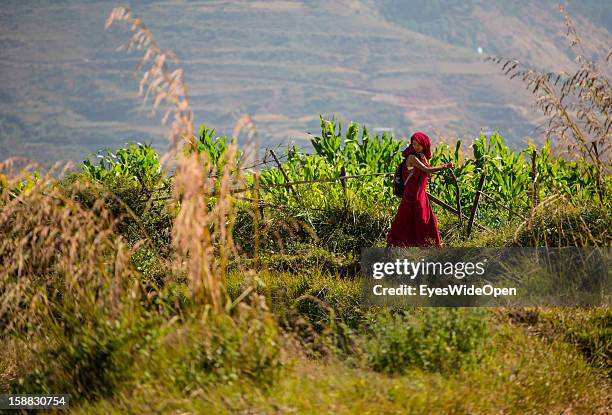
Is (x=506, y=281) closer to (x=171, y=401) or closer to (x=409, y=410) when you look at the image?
(x=409, y=410)

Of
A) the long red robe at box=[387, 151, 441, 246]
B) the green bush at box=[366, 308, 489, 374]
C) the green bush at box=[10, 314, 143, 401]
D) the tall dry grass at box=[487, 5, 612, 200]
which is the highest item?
the tall dry grass at box=[487, 5, 612, 200]

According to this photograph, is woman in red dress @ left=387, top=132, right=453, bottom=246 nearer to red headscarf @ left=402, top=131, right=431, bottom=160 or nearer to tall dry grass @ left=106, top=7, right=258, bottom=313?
red headscarf @ left=402, top=131, right=431, bottom=160

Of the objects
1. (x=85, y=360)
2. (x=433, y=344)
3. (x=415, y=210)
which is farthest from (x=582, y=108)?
(x=85, y=360)

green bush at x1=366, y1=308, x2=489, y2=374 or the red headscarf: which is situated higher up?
the red headscarf

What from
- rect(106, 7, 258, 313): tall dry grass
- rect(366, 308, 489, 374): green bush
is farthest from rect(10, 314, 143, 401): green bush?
rect(366, 308, 489, 374): green bush

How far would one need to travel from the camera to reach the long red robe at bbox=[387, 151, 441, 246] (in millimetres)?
8820

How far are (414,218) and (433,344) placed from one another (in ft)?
12.0

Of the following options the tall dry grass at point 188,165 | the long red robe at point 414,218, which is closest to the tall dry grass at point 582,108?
the long red robe at point 414,218

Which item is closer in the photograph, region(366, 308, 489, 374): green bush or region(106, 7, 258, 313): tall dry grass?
region(106, 7, 258, 313): tall dry grass

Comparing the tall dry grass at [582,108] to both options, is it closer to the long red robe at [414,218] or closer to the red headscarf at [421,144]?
the red headscarf at [421,144]

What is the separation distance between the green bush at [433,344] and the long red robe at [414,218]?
10.5ft

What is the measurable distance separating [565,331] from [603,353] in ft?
1.02

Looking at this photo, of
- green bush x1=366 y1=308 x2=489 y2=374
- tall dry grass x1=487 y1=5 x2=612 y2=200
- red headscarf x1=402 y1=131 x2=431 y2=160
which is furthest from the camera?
red headscarf x1=402 y1=131 x2=431 y2=160

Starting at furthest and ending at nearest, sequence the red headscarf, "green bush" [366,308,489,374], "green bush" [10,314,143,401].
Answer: the red headscarf < "green bush" [366,308,489,374] < "green bush" [10,314,143,401]
